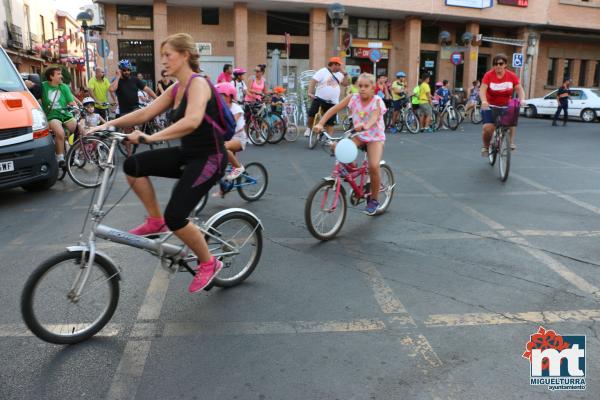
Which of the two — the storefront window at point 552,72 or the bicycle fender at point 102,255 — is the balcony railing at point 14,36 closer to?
the bicycle fender at point 102,255

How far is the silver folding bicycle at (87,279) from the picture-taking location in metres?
3.05

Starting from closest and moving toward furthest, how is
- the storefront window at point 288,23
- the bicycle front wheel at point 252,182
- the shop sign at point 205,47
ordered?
the bicycle front wheel at point 252,182, the shop sign at point 205,47, the storefront window at point 288,23

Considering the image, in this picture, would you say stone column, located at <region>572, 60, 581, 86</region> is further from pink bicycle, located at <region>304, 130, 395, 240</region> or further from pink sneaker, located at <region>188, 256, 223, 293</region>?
pink sneaker, located at <region>188, 256, 223, 293</region>

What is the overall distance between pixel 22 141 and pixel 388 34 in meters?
26.2

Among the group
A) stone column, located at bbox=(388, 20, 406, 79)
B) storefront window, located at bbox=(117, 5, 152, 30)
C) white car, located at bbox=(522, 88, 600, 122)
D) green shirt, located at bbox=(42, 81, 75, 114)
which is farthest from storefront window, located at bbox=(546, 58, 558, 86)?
green shirt, located at bbox=(42, 81, 75, 114)

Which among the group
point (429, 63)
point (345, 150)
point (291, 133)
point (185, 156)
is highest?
point (429, 63)

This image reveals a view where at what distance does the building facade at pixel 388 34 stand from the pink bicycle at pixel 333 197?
20.5 meters

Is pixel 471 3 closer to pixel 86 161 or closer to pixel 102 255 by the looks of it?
pixel 86 161

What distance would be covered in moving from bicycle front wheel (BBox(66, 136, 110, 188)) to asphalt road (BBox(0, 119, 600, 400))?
3.64ft

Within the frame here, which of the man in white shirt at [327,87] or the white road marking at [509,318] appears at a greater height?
the man in white shirt at [327,87]

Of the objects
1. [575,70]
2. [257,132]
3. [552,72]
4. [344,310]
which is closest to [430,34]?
[552,72]

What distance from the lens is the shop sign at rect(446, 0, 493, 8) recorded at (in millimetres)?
28445

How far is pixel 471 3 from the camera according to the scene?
2884 cm

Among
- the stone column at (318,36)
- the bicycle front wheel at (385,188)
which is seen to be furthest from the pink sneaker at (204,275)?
the stone column at (318,36)
